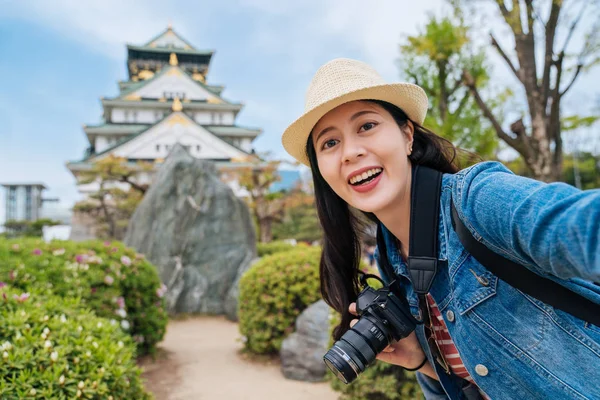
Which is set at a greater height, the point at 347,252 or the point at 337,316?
the point at 347,252

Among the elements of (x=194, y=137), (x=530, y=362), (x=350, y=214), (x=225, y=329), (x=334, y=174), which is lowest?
(x=225, y=329)

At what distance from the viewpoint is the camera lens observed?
130 cm

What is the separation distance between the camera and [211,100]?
29.7 meters

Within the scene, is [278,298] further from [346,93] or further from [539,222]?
[539,222]

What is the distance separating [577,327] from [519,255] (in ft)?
0.81

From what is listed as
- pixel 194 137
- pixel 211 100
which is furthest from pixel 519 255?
pixel 211 100

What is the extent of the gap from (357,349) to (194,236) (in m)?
7.64

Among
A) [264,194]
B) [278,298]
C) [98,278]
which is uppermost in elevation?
[264,194]

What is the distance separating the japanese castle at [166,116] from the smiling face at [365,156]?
21769 millimetres

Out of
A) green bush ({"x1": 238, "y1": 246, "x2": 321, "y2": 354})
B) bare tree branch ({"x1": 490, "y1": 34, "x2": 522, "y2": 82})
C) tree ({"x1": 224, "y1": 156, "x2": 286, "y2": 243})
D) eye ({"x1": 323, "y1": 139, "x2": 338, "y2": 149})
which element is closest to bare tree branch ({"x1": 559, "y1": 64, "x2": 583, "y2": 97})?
bare tree branch ({"x1": 490, "y1": 34, "x2": 522, "y2": 82})

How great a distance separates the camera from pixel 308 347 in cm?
437

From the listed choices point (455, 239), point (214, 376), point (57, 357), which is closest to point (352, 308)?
point (455, 239)

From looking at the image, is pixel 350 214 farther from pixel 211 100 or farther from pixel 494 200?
pixel 211 100

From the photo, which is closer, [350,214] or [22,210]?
[350,214]
